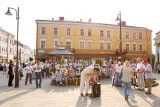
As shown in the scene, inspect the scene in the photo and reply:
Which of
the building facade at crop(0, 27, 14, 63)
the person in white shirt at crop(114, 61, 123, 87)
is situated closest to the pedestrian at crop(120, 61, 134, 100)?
the person in white shirt at crop(114, 61, 123, 87)

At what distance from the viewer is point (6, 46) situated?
237 feet

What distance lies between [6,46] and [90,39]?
119ft

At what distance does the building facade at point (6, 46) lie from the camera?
66562 millimetres

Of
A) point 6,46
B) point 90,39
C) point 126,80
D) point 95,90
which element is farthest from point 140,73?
point 6,46

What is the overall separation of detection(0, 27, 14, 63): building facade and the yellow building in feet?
89.8

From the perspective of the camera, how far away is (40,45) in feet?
140

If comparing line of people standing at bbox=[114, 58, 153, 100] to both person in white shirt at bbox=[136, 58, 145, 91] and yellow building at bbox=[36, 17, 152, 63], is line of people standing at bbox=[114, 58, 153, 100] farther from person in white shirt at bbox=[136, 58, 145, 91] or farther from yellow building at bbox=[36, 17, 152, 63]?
yellow building at bbox=[36, 17, 152, 63]

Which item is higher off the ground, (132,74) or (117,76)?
(132,74)

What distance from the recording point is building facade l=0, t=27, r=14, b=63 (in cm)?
6656

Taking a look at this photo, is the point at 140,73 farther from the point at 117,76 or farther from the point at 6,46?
the point at 6,46

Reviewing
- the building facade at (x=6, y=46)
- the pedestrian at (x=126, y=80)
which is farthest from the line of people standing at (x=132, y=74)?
the building facade at (x=6, y=46)

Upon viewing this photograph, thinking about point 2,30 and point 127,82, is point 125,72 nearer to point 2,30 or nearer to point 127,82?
point 127,82

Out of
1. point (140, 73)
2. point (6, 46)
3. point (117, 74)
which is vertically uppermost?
point (6, 46)

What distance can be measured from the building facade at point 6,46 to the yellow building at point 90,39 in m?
27.4
